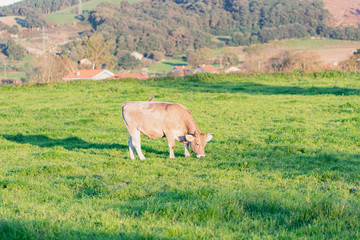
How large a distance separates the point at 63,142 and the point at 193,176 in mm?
7723

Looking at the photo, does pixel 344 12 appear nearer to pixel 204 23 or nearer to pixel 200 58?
pixel 204 23

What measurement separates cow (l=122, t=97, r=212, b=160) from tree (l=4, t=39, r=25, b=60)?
4657 inches

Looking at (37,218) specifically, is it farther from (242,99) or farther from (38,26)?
(38,26)

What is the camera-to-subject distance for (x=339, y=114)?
1861cm

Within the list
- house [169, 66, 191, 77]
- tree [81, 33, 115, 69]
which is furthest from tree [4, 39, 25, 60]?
house [169, 66, 191, 77]

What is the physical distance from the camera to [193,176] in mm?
9023

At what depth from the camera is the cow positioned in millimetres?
11469

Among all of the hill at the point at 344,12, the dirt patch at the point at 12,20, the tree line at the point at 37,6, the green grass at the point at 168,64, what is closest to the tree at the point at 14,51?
the dirt patch at the point at 12,20

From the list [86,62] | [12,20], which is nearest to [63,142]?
[86,62]

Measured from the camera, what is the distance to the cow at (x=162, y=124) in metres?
11.5

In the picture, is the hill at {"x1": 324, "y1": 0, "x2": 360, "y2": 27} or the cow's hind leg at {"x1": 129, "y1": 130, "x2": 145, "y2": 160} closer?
the cow's hind leg at {"x1": 129, "y1": 130, "x2": 145, "y2": 160}

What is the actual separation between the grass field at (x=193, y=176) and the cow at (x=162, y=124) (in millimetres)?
522

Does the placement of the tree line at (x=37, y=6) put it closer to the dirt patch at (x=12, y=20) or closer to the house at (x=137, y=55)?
the dirt patch at (x=12, y=20)

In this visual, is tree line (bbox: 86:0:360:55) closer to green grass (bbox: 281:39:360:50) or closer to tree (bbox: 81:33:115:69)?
green grass (bbox: 281:39:360:50)
